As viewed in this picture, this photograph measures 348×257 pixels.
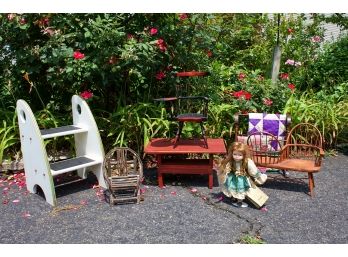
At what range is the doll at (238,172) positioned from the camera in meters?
4.33

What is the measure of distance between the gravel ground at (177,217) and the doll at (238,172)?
0.15m

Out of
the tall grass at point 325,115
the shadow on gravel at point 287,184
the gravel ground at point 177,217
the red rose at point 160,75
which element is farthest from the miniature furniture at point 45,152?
the tall grass at point 325,115

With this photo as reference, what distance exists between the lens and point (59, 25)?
5.07 metres

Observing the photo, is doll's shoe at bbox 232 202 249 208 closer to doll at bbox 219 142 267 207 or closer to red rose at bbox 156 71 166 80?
doll at bbox 219 142 267 207

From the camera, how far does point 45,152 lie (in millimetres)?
4305

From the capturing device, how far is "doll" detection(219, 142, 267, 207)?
4.33m

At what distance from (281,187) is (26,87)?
13.4ft

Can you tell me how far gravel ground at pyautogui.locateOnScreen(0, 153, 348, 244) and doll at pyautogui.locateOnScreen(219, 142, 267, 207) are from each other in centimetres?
15

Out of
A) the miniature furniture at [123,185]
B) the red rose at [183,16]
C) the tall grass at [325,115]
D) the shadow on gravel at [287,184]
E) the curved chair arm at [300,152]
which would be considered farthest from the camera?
the tall grass at [325,115]

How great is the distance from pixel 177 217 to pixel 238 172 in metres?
0.84

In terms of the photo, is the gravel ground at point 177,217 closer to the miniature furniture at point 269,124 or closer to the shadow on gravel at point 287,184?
the shadow on gravel at point 287,184

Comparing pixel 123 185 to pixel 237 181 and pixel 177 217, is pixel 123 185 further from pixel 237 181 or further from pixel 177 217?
pixel 237 181

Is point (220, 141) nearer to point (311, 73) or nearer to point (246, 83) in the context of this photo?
point (246, 83)

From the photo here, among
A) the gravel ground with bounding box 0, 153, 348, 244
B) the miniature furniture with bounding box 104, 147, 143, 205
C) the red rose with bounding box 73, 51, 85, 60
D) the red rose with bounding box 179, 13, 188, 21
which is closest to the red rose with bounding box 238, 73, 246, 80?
the red rose with bounding box 179, 13, 188, 21
